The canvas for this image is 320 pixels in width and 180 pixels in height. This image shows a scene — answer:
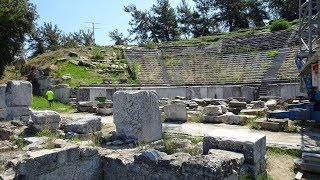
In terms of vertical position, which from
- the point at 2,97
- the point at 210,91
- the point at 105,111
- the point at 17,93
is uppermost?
the point at 210,91

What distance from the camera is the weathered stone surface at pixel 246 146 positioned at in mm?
6102

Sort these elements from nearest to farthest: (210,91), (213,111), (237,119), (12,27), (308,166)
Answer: (308,166)
(237,119)
(213,111)
(210,91)
(12,27)

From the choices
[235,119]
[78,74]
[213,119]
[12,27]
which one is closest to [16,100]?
[213,119]

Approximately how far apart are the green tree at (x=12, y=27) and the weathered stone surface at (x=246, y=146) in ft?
77.8

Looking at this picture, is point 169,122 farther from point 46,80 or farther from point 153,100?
A: point 46,80

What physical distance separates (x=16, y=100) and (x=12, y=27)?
1667 cm

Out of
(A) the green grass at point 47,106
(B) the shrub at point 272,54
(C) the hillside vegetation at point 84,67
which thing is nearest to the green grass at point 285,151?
(A) the green grass at point 47,106

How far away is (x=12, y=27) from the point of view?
88.4 ft

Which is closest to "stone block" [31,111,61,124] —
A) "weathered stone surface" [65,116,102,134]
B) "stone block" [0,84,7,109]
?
"weathered stone surface" [65,116,102,134]

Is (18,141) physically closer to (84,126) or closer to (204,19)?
(84,126)

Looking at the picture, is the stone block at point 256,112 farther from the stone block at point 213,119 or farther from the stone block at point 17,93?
the stone block at point 17,93

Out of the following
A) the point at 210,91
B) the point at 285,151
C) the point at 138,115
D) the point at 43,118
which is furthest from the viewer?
the point at 210,91

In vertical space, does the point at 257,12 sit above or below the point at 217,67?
above

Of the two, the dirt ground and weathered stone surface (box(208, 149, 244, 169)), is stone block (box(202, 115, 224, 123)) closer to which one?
the dirt ground
